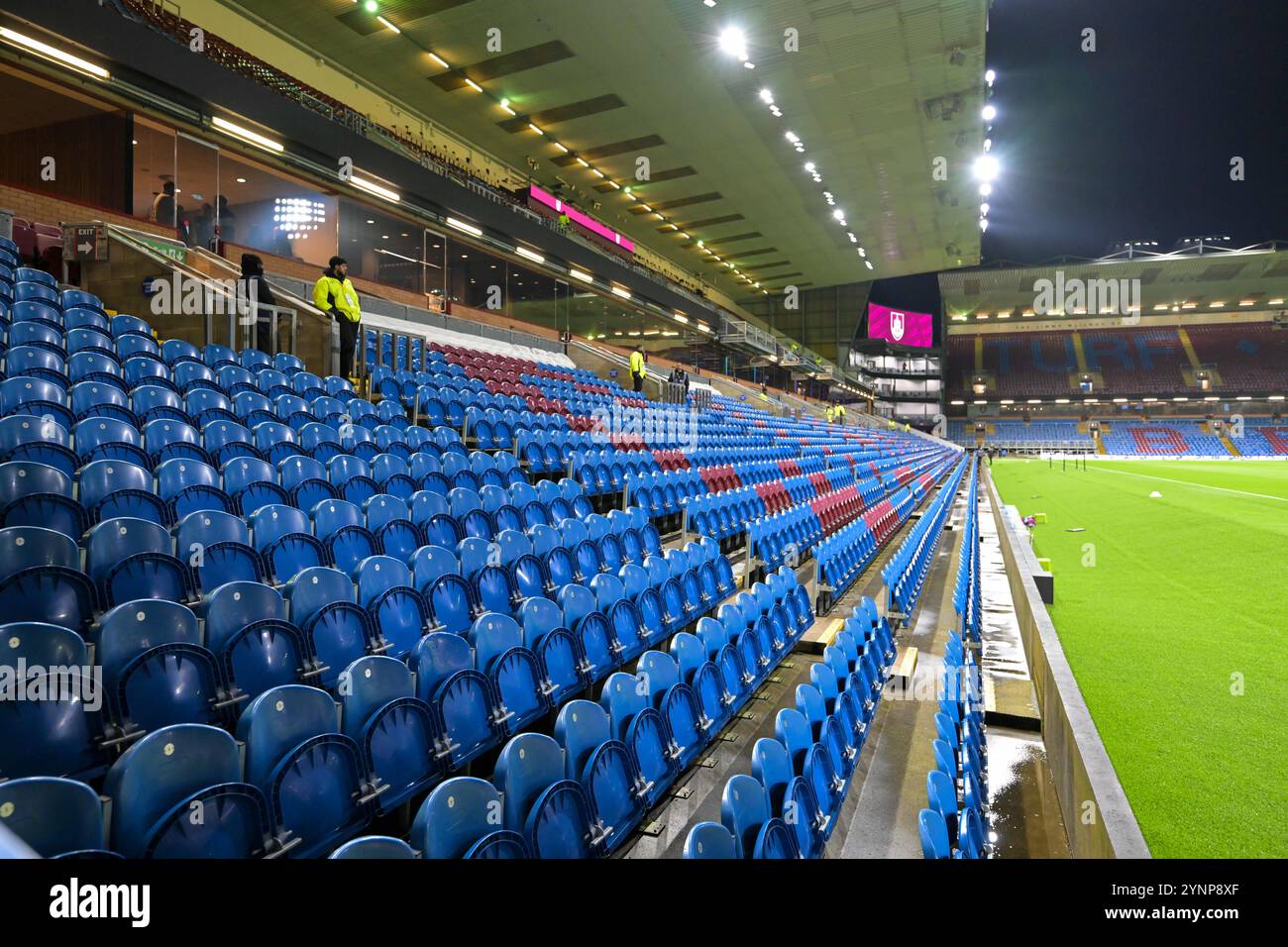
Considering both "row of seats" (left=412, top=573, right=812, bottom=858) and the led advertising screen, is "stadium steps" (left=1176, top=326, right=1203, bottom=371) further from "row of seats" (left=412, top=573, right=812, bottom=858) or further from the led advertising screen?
"row of seats" (left=412, top=573, right=812, bottom=858)

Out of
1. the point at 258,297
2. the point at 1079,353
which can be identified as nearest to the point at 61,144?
the point at 258,297

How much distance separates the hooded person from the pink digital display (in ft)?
36.4

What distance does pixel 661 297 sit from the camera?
19406mm

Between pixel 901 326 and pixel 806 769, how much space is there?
113 feet

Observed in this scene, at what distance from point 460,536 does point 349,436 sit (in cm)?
124

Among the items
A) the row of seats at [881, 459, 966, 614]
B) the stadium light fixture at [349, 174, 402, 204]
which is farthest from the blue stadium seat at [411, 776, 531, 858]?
the stadium light fixture at [349, 174, 402, 204]

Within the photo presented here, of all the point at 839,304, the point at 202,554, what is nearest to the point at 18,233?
the point at 202,554

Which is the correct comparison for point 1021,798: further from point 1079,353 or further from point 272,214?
point 1079,353

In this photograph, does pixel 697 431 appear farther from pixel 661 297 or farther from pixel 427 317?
pixel 661 297

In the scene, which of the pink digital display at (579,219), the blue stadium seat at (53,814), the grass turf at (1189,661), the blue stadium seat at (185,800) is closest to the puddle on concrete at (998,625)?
the grass turf at (1189,661)

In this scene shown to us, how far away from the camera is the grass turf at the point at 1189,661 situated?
2.56m

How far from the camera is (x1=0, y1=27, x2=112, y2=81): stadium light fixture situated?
6062 mm

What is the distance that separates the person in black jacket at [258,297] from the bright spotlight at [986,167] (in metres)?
17.2

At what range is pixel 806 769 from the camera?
6.63ft
